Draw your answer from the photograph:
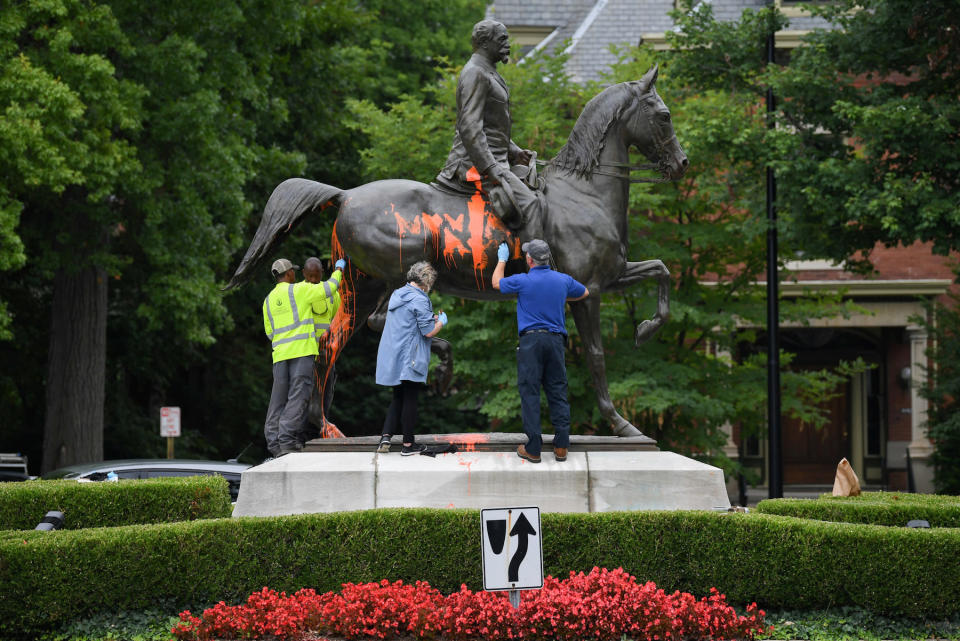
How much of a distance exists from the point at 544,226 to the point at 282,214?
2.24 m

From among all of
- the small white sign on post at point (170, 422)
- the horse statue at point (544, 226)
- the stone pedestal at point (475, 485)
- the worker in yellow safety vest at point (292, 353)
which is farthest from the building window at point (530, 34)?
the stone pedestal at point (475, 485)

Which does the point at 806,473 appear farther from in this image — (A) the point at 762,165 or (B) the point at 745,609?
(B) the point at 745,609

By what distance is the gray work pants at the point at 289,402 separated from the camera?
9.91m

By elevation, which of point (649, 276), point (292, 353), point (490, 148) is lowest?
point (292, 353)

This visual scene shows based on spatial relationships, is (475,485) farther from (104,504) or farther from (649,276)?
(104,504)

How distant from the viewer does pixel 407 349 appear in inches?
366

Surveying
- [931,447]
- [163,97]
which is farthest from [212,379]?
[931,447]

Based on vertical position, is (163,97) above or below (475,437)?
above

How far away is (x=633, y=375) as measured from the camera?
19734mm

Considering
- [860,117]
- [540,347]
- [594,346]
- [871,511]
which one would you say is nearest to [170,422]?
[860,117]

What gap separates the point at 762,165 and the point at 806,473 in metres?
13.9

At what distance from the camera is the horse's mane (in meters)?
10.2

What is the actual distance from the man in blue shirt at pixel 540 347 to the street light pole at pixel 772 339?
10037 mm

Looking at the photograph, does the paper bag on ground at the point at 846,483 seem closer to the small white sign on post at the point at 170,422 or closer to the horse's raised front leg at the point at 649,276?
the horse's raised front leg at the point at 649,276
